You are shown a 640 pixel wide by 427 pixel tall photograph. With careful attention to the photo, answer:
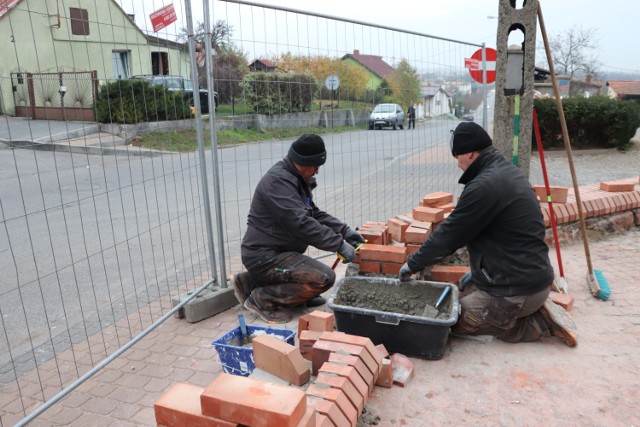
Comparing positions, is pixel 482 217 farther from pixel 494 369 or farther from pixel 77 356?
pixel 77 356

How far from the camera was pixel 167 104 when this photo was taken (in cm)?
428

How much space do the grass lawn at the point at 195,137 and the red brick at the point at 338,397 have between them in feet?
7.88

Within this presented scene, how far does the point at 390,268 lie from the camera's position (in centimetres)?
443

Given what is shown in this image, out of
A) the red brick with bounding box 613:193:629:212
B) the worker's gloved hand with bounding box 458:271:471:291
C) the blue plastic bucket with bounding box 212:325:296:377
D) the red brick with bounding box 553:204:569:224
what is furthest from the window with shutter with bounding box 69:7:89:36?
the red brick with bounding box 613:193:629:212

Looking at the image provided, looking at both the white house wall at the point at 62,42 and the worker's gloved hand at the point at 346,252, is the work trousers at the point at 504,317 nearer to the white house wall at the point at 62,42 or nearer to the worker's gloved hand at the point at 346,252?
the worker's gloved hand at the point at 346,252

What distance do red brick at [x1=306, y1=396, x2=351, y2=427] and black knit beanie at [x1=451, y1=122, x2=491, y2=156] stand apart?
2063 mm

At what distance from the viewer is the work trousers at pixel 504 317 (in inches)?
143

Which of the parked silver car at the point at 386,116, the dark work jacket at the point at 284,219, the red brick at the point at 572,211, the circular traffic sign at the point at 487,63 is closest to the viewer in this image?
the dark work jacket at the point at 284,219

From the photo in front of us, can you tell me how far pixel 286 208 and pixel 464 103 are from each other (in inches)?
194

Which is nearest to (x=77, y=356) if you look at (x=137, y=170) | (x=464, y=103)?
(x=464, y=103)

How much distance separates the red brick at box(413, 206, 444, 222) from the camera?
15.9 ft

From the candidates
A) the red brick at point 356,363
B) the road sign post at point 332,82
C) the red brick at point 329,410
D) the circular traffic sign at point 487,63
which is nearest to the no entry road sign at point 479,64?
the circular traffic sign at point 487,63

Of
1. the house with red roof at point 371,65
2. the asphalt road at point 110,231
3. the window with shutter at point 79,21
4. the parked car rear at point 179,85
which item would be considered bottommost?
the asphalt road at point 110,231

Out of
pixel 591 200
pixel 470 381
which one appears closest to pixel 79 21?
pixel 470 381
